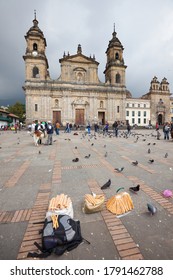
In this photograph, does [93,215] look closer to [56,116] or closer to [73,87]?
[56,116]

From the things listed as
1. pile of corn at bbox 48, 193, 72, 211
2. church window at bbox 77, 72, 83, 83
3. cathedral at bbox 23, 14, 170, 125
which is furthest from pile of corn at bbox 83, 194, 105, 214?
church window at bbox 77, 72, 83, 83

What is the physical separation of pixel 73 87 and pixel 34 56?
42.6 feet

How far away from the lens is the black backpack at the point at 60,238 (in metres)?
1.90

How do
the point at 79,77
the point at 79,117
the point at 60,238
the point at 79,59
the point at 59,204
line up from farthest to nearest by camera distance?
the point at 79,77
the point at 79,117
the point at 79,59
the point at 59,204
the point at 60,238

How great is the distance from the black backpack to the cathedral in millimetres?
40728

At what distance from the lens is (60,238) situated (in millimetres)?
2004

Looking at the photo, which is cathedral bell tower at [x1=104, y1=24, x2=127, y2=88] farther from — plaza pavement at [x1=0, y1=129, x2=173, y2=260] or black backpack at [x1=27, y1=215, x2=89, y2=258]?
black backpack at [x1=27, y1=215, x2=89, y2=258]

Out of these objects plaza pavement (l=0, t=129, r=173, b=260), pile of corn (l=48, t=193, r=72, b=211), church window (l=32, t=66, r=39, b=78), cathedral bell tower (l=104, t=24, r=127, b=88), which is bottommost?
plaza pavement (l=0, t=129, r=173, b=260)

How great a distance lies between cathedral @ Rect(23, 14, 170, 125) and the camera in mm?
40031

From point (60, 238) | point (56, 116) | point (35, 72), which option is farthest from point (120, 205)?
point (35, 72)

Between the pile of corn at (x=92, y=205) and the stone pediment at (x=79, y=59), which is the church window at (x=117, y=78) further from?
the pile of corn at (x=92, y=205)
